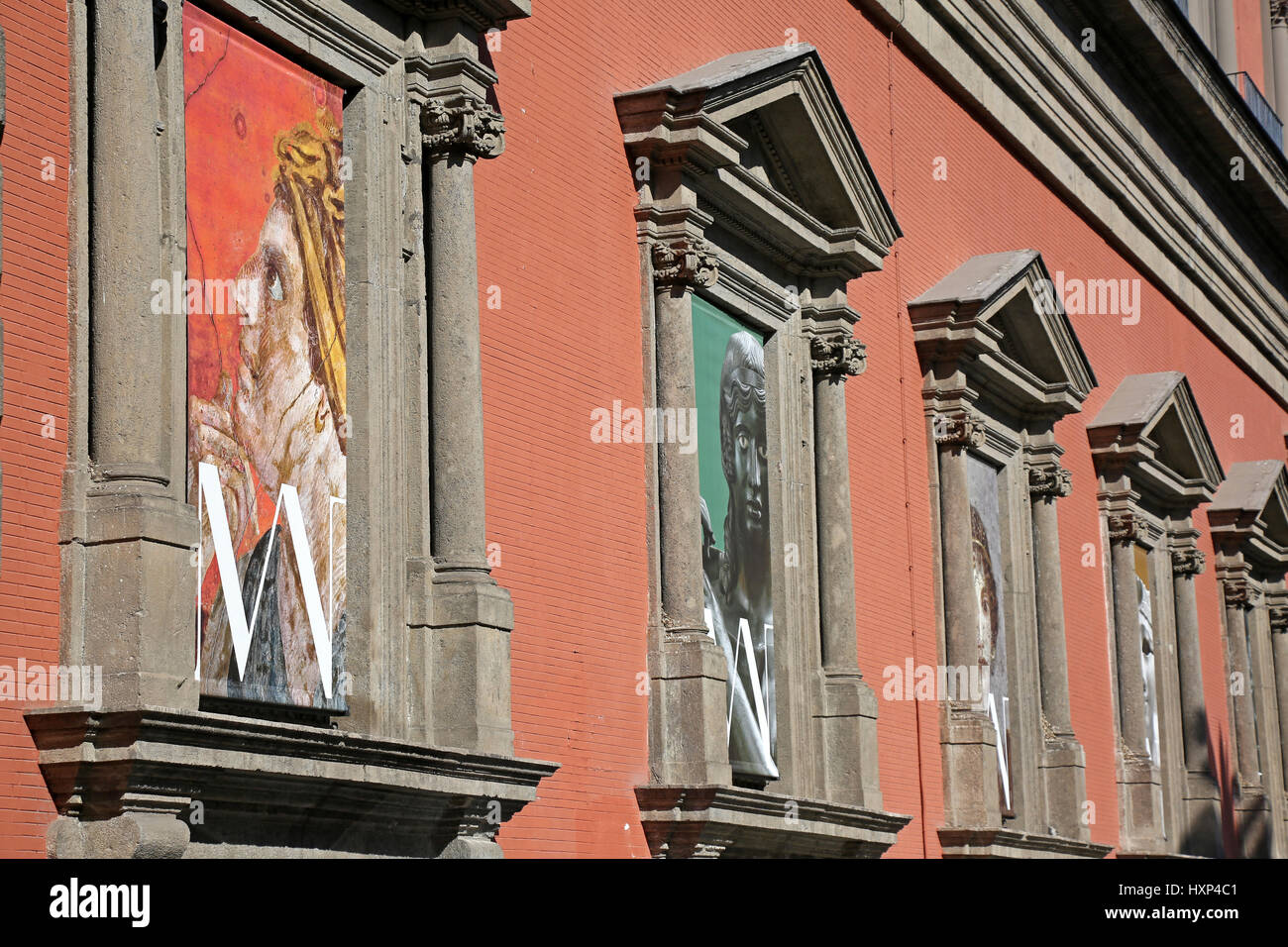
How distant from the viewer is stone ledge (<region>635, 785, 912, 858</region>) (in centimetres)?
1184

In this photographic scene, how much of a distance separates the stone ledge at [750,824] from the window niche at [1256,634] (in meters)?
12.4

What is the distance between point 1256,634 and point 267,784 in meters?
21.2

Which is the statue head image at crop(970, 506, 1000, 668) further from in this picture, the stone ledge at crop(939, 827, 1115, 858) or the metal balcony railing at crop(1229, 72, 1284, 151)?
the metal balcony railing at crop(1229, 72, 1284, 151)

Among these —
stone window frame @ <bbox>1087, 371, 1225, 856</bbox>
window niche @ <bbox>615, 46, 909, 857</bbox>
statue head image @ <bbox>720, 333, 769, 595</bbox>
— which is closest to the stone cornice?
stone window frame @ <bbox>1087, 371, 1225, 856</bbox>

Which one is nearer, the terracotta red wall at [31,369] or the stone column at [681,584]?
the terracotta red wall at [31,369]

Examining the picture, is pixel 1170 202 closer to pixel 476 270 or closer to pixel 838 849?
pixel 838 849

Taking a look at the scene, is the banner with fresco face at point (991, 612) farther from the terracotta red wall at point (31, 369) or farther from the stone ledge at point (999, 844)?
the terracotta red wall at point (31, 369)

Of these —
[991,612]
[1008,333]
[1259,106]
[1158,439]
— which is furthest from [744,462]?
[1259,106]

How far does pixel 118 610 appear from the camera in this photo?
7.81 meters

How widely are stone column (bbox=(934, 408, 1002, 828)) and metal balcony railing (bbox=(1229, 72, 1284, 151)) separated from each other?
45.3 ft

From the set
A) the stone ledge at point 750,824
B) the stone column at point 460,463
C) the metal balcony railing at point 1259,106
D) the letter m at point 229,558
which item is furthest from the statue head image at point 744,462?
the metal balcony railing at point 1259,106

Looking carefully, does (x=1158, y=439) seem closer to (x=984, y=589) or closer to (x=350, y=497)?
(x=984, y=589)

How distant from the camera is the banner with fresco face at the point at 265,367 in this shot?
8.64 m
